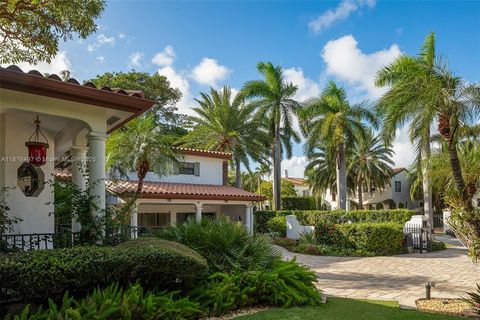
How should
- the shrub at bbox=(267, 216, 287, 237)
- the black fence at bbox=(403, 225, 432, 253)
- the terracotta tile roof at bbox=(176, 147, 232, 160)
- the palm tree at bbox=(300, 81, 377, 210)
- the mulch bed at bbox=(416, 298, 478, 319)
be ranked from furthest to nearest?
the palm tree at bbox=(300, 81, 377, 210)
the shrub at bbox=(267, 216, 287, 237)
the terracotta tile roof at bbox=(176, 147, 232, 160)
the black fence at bbox=(403, 225, 432, 253)
the mulch bed at bbox=(416, 298, 478, 319)

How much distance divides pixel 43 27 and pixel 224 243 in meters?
7.14

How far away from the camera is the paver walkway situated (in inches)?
400

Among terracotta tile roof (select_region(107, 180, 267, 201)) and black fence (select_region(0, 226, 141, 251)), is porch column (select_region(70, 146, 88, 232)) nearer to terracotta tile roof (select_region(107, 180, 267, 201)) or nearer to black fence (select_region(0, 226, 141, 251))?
black fence (select_region(0, 226, 141, 251))

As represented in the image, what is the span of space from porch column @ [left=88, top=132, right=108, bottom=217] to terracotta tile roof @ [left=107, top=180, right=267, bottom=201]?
30.5 ft

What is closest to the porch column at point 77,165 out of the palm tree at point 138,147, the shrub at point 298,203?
the palm tree at point 138,147

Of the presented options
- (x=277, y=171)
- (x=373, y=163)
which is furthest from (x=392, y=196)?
(x=277, y=171)

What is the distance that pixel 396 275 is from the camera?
13.1 meters

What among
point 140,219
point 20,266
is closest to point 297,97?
point 140,219

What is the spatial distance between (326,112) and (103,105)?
2299cm

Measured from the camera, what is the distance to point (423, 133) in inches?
462

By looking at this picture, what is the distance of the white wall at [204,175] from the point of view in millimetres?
23803

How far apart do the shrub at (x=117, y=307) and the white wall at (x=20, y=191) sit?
2903mm

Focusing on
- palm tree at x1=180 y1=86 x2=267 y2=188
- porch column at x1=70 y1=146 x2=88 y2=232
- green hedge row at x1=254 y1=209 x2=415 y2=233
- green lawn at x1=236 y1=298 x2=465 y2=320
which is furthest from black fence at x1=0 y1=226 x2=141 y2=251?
palm tree at x1=180 y1=86 x2=267 y2=188

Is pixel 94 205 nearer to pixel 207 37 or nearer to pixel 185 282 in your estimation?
pixel 185 282
